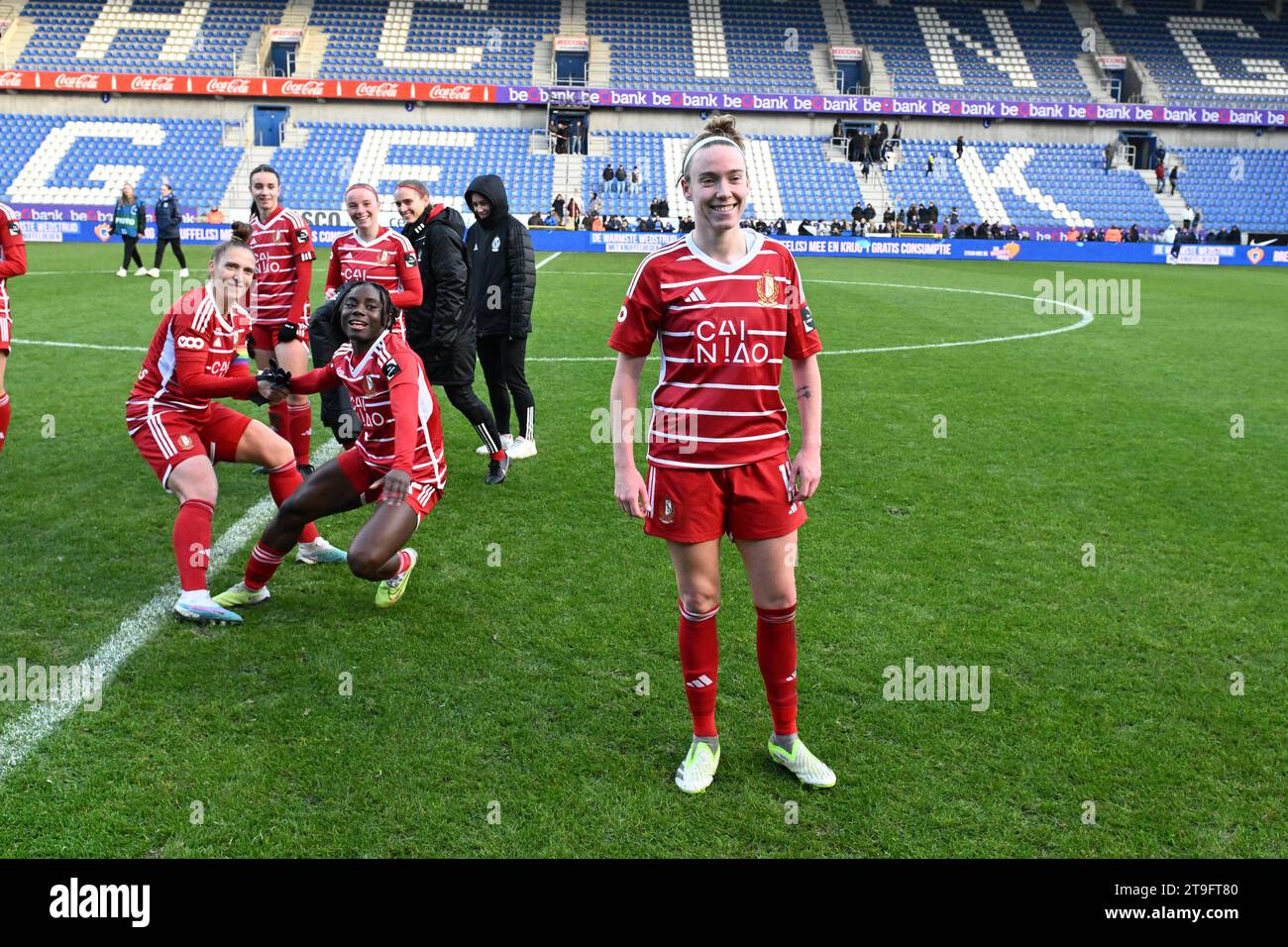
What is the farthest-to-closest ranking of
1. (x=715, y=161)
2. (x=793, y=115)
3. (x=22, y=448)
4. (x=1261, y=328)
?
(x=793, y=115) → (x=1261, y=328) → (x=22, y=448) → (x=715, y=161)

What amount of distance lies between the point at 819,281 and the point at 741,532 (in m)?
20.7

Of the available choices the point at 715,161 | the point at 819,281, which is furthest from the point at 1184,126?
the point at 715,161

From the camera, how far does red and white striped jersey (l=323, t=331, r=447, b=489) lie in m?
5.02

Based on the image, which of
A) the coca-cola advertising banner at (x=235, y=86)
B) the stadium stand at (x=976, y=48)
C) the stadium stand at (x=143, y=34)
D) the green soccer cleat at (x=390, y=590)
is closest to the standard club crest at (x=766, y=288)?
the green soccer cleat at (x=390, y=590)

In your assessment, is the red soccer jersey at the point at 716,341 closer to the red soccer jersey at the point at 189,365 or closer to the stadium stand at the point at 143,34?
the red soccer jersey at the point at 189,365

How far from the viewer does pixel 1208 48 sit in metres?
47.5

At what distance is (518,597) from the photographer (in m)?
5.39

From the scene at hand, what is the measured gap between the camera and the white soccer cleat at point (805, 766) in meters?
3.71

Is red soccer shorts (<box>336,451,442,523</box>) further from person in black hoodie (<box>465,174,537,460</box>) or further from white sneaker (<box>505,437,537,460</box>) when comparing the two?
white sneaker (<box>505,437,537,460</box>)

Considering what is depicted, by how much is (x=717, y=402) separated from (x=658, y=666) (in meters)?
1.62

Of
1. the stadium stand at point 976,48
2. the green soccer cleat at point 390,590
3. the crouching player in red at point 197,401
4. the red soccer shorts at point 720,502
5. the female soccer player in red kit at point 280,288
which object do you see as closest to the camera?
the red soccer shorts at point 720,502

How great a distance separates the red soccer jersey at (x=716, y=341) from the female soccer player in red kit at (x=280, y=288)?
4.80m

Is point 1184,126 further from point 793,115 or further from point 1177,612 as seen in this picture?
point 1177,612

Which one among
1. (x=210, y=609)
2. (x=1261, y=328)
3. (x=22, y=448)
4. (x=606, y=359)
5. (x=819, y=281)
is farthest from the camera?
(x=819, y=281)
